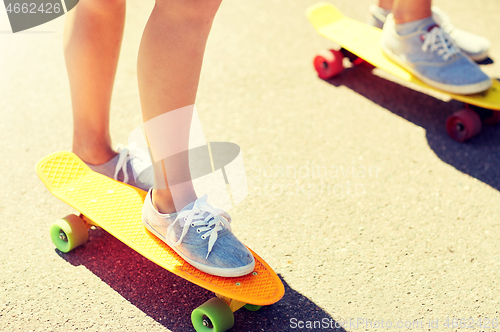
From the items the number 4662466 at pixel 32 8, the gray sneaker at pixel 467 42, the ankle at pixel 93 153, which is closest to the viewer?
the ankle at pixel 93 153

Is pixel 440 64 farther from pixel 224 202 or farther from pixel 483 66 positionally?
pixel 224 202

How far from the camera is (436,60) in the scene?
7.08 ft

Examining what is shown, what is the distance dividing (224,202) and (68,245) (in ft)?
1.91

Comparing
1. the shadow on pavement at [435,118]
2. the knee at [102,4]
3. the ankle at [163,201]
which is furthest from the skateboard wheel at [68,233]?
the shadow on pavement at [435,118]

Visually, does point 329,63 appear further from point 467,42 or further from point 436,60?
point 467,42

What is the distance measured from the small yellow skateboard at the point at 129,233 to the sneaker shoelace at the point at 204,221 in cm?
8

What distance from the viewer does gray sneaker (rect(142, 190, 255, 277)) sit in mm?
1317

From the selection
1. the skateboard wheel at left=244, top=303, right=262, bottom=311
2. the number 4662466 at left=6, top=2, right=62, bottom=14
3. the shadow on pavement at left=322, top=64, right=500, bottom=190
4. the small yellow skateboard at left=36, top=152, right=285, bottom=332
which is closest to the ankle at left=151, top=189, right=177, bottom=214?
the small yellow skateboard at left=36, top=152, right=285, bottom=332

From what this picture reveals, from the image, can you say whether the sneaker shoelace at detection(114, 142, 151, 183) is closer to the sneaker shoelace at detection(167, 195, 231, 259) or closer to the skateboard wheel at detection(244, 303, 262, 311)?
the sneaker shoelace at detection(167, 195, 231, 259)

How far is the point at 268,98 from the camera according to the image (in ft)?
7.93

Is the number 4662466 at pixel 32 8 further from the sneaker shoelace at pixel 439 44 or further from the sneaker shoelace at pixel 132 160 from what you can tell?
the sneaker shoelace at pixel 439 44

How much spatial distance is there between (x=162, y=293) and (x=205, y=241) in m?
0.25

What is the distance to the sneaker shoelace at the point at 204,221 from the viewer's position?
1339 millimetres

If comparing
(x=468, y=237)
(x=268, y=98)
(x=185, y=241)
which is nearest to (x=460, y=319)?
(x=468, y=237)
